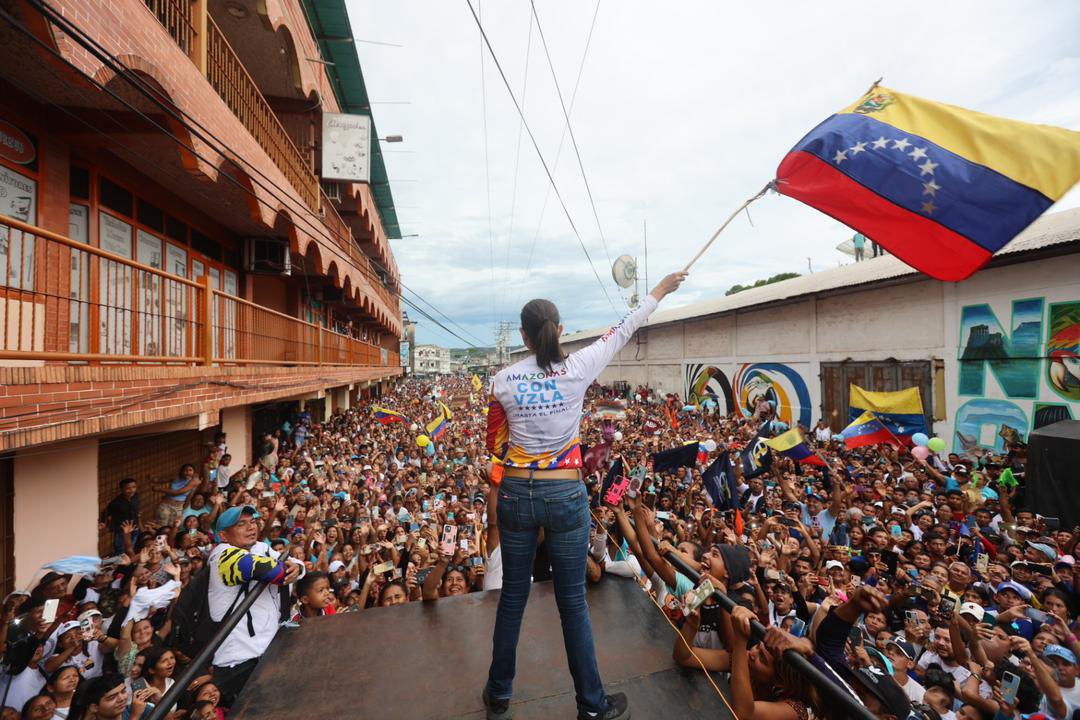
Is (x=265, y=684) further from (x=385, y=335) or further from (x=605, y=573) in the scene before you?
(x=385, y=335)

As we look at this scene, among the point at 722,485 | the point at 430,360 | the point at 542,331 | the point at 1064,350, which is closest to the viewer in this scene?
the point at 542,331

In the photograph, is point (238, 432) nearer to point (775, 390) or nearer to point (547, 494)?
point (547, 494)

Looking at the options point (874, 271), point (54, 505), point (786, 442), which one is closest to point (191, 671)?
point (54, 505)

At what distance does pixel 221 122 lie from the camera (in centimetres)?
718

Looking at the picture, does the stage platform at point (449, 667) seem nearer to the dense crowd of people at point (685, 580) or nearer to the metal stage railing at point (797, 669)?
the dense crowd of people at point (685, 580)

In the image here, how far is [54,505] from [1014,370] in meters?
A: 17.1

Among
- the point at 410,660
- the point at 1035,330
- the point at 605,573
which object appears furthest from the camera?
the point at 1035,330

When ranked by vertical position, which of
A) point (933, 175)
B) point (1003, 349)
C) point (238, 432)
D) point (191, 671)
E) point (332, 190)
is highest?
point (332, 190)

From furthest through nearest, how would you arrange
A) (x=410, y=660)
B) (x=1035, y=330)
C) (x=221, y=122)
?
(x=1035, y=330) → (x=221, y=122) → (x=410, y=660)

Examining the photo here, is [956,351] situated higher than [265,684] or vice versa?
[956,351]

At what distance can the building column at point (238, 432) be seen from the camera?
10168 mm

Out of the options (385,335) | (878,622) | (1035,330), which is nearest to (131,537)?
(878,622)

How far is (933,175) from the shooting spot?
12.4 feet

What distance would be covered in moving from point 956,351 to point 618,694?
558 inches
